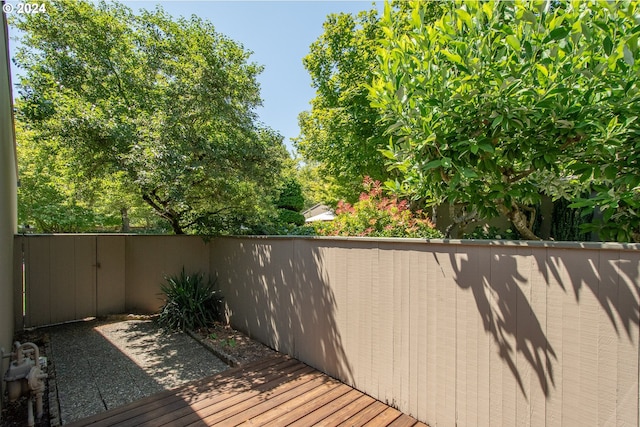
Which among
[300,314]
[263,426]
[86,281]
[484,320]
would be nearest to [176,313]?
[86,281]

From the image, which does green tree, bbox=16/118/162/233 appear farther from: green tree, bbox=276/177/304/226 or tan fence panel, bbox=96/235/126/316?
green tree, bbox=276/177/304/226

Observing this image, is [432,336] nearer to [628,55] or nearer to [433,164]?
[433,164]

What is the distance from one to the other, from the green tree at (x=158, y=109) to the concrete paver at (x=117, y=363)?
2.06 metres

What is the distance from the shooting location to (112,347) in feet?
14.6

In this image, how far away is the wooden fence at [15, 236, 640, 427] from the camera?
1790 millimetres

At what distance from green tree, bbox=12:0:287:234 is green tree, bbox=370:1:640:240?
3236mm

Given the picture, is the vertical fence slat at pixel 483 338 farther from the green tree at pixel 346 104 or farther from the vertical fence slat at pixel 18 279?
the vertical fence slat at pixel 18 279

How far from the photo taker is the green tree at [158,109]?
4664 mm

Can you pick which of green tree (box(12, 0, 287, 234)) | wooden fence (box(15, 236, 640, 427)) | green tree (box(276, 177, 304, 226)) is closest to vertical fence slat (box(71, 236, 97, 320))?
green tree (box(12, 0, 287, 234))

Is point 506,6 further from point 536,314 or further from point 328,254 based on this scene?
point 328,254

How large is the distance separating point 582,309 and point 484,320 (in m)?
0.60

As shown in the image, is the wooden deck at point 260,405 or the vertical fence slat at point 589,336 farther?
the wooden deck at point 260,405

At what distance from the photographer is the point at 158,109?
5.16 metres

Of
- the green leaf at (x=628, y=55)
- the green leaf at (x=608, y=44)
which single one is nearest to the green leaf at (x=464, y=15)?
the green leaf at (x=608, y=44)
